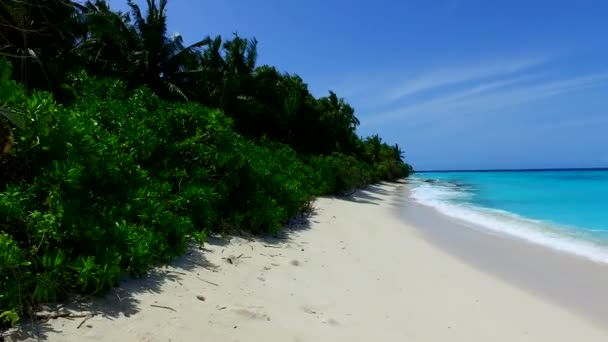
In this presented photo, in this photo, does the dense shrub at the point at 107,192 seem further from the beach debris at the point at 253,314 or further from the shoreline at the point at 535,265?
the shoreline at the point at 535,265

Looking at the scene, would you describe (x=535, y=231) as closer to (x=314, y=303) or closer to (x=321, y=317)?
(x=314, y=303)

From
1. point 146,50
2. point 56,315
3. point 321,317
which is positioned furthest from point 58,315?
point 146,50

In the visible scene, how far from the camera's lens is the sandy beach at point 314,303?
10.2ft

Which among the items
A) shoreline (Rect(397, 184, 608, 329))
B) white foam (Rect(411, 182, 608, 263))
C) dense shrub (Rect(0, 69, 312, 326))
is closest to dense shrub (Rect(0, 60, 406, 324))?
dense shrub (Rect(0, 69, 312, 326))

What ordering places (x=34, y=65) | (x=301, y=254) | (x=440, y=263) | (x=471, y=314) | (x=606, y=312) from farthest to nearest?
(x=34, y=65) → (x=440, y=263) → (x=301, y=254) → (x=606, y=312) → (x=471, y=314)

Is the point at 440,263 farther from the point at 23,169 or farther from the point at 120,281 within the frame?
the point at 23,169

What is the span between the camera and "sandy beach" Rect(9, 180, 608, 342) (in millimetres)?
3094

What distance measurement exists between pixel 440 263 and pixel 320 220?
3732mm

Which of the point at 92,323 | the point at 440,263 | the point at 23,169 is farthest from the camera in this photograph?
the point at 440,263

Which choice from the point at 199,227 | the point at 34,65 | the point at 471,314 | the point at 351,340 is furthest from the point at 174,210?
the point at 34,65

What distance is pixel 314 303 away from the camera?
13.9ft

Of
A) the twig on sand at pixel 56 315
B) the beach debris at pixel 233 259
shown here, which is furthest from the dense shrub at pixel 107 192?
the beach debris at pixel 233 259

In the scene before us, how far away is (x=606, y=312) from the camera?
500cm

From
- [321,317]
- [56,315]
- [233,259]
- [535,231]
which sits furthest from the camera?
[535,231]
